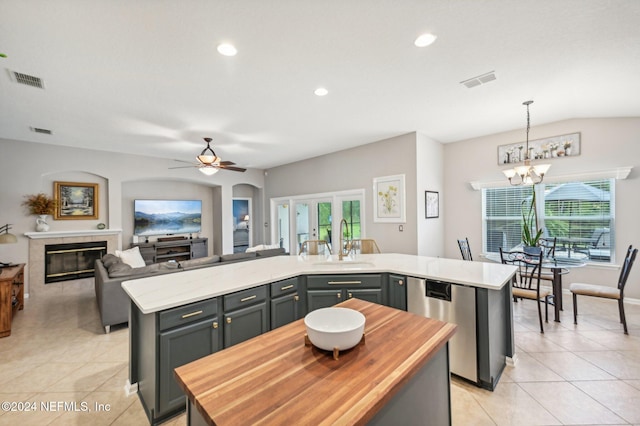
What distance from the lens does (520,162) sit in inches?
196

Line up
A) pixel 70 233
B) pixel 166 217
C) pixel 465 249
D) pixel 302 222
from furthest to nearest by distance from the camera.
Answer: pixel 166 217
pixel 302 222
pixel 70 233
pixel 465 249

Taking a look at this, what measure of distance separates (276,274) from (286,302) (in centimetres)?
29

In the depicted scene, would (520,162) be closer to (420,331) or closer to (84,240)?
(420,331)

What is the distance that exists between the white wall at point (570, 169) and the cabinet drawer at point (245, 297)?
4.72 meters

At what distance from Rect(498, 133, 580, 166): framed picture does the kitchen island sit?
3266 millimetres

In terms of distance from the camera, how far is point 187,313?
1.97m

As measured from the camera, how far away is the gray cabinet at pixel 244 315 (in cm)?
221

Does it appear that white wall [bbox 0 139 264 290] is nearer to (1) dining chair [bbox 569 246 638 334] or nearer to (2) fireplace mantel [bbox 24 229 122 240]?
(2) fireplace mantel [bbox 24 229 122 240]

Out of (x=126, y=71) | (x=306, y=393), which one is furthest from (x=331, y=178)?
(x=306, y=393)

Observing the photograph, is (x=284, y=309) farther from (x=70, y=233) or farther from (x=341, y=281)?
(x=70, y=233)

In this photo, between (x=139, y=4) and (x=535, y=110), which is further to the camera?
(x=535, y=110)

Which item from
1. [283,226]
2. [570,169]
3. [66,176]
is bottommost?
[283,226]

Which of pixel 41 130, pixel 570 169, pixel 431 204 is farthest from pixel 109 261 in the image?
pixel 570 169

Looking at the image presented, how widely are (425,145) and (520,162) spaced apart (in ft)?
5.56
